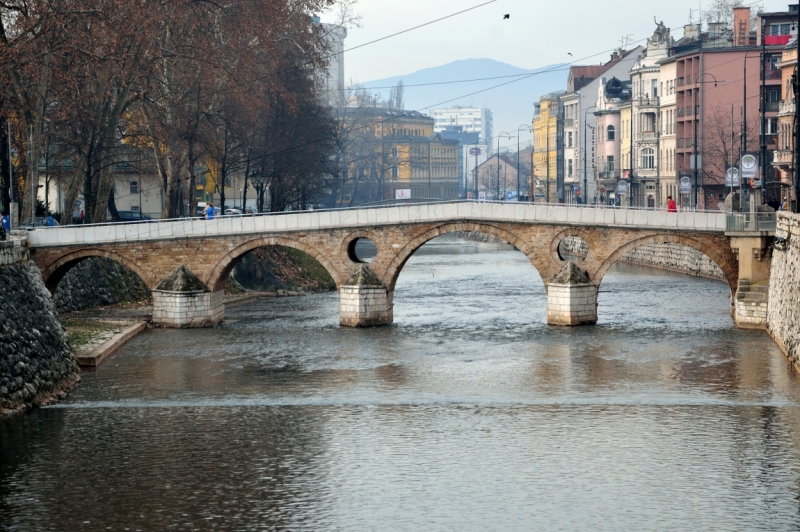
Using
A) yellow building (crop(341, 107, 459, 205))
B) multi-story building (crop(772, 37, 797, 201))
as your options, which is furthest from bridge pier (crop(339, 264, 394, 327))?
yellow building (crop(341, 107, 459, 205))

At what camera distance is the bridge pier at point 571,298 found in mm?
50969

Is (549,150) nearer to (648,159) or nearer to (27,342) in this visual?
(648,159)

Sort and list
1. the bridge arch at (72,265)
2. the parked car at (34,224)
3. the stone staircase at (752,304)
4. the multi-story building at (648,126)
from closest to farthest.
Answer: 1. the stone staircase at (752,304)
2. the bridge arch at (72,265)
3. the parked car at (34,224)
4. the multi-story building at (648,126)

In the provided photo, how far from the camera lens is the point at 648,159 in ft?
325

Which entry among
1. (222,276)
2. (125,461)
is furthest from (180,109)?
(125,461)

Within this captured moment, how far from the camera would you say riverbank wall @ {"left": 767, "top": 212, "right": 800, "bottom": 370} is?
1592 inches

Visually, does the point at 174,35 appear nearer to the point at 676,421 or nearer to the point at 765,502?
the point at 676,421

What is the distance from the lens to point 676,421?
109ft

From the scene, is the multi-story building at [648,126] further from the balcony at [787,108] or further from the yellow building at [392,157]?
the yellow building at [392,157]

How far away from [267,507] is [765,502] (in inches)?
360

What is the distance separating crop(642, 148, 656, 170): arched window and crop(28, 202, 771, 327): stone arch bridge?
4740 centimetres

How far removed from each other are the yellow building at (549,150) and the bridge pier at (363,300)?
7465 centimetres

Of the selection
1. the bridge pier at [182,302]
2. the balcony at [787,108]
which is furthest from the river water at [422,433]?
the balcony at [787,108]

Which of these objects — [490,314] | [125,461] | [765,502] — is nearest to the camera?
[765,502]
